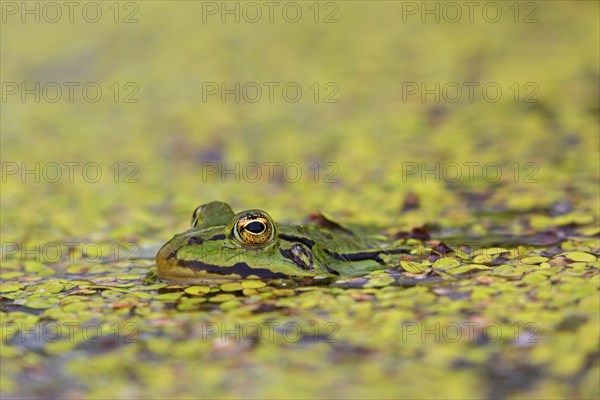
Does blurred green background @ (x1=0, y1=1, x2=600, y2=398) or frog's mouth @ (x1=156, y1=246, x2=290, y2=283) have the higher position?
blurred green background @ (x1=0, y1=1, x2=600, y2=398)

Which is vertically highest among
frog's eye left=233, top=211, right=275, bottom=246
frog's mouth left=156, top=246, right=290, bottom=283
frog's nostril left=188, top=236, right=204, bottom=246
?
frog's eye left=233, top=211, right=275, bottom=246

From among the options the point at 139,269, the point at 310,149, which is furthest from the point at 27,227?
the point at 310,149

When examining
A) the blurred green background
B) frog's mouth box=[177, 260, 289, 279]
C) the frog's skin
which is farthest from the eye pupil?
the blurred green background

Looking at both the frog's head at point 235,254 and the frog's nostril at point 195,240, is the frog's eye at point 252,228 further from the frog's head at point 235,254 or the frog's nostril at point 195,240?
the frog's nostril at point 195,240

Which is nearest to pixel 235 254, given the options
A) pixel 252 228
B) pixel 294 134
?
pixel 252 228

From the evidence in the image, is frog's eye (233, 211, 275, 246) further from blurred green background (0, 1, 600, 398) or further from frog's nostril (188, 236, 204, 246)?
blurred green background (0, 1, 600, 398)

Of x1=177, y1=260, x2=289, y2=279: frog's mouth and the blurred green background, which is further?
x1=177, y1=260, x2=289, y2=279: frog's mouth

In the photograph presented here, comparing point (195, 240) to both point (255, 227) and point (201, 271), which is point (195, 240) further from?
point (255, 227)
